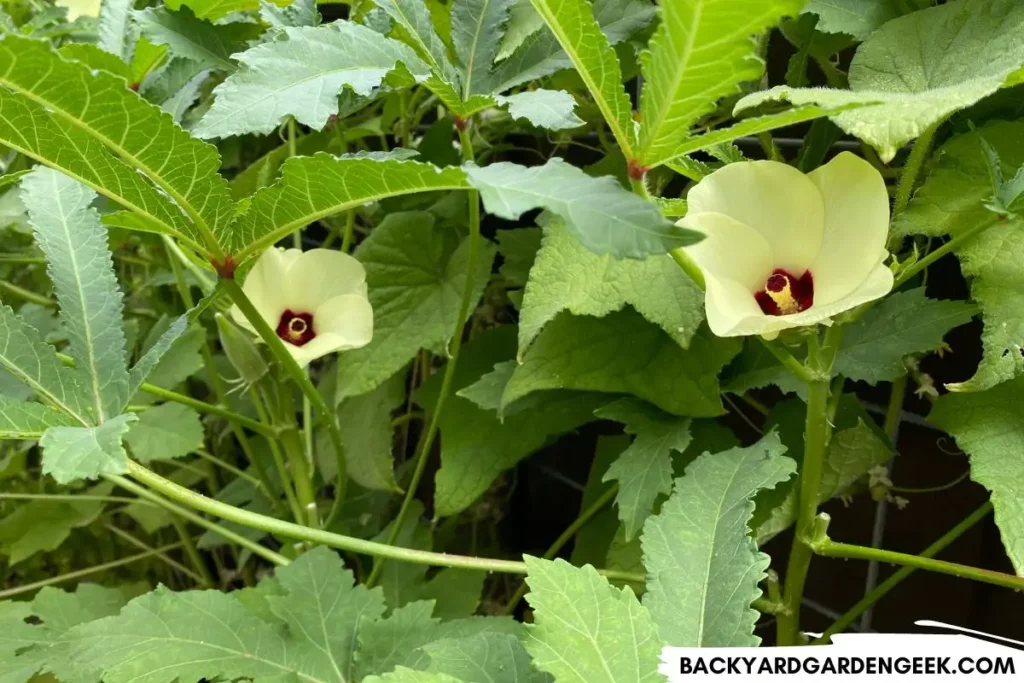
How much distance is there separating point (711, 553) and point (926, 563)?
140mm

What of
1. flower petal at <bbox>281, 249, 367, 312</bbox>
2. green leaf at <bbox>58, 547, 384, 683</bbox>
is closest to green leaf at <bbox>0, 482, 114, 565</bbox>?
green leaf at <bbox>58, 547, 384, 683</bbox>

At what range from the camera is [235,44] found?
59 cm

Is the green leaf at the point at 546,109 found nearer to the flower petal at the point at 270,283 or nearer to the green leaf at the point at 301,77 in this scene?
the green leaf at the point at 301,77

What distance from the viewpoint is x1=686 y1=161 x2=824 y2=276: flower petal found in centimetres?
42

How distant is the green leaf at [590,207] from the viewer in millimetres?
285

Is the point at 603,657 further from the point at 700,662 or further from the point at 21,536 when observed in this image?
the point at 21,536

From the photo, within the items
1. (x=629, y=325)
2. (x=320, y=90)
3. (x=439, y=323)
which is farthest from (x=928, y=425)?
(x=320, y=90)

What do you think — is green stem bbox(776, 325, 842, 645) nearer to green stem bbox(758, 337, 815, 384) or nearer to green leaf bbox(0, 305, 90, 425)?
green stem bbox(758, 337, 815, 384)

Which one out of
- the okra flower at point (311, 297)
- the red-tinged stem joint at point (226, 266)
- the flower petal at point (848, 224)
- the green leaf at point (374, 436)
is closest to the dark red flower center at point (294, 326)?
the okra flower at point (311, 297)

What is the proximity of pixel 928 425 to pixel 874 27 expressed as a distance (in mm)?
370

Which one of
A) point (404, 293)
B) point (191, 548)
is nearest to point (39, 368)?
point (404, 293)

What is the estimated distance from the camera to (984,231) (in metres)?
0.43

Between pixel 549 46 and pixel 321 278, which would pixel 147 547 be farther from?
pixel 549 46

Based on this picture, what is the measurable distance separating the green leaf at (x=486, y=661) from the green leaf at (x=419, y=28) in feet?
1.07
